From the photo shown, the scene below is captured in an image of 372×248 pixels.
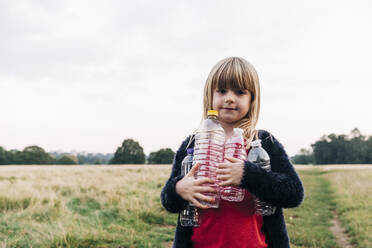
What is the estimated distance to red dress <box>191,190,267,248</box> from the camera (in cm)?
179

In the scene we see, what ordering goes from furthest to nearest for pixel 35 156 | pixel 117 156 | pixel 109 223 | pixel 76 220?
1. pixel 117 156
2. pixel 35 156
3. pixel 109 223
4. pixel 76 220

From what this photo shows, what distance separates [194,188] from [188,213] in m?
0.43

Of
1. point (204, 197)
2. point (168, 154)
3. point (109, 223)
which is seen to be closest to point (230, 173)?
point (204, 197)

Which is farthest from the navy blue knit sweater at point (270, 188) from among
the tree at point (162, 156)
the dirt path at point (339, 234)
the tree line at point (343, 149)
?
the tree line at point (343, 149)

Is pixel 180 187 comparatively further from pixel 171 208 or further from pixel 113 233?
pixel 113 233

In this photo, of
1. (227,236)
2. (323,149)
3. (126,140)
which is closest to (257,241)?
(227,236)

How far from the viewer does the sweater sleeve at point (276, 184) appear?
1.55 meters

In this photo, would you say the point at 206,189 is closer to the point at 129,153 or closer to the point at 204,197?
the point at 204,197

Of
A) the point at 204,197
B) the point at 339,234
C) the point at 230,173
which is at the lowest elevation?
the point at 339,234

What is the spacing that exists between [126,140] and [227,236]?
70994 millimetres

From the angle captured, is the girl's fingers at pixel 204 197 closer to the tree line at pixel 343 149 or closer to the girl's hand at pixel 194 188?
the girl's hand at pixel 194 188

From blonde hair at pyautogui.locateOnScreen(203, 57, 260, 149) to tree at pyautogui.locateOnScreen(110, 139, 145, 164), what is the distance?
67.4 metres

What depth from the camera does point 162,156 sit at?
65750 mm

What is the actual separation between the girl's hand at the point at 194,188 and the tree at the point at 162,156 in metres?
62.6
